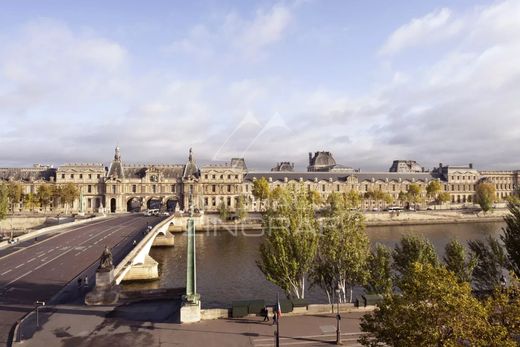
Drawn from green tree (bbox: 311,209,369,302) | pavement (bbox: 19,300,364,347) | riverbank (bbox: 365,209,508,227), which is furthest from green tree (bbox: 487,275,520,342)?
riverbank (bbox: 365,209,508,227)

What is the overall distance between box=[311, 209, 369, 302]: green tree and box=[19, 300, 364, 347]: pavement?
18.0ft

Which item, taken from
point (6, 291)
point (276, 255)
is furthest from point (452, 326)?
point (6, 291)

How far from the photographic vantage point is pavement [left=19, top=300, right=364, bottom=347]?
22.1m

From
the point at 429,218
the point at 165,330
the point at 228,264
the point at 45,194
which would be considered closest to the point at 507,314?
the point at 165,330

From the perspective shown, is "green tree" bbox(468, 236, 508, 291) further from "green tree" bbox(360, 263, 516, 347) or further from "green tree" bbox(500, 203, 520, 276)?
"green tree" bbox(360, 263, 516, 347)

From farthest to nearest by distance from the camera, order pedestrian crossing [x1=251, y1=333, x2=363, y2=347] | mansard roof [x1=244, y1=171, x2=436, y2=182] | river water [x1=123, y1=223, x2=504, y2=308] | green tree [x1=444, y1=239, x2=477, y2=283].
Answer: mansard roof [x1=244, y1=171, x2=436, y2=182] < river water [x1=123, y1=223, x2=504, y2=308] < green tree [x1=444, y1=239, x2=477, y2=283] < pedestrian crossing [x1=251, y1=333, x2=363, y2=347]

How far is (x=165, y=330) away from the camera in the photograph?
23891mm

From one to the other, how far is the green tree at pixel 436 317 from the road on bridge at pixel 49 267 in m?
21.9

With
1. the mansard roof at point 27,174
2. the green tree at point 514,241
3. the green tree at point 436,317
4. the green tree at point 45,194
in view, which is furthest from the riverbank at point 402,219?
the green tree at point 436,317

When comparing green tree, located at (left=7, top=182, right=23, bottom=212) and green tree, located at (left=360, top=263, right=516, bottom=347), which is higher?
green tree, located at (left=7, top=182, right=23, bottom=212)

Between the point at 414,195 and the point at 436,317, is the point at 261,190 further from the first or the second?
the point at 436,317

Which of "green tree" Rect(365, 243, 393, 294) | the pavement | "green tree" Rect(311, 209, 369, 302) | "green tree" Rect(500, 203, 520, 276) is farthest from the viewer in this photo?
"green tree" Rect(365, 243, 393, 294)

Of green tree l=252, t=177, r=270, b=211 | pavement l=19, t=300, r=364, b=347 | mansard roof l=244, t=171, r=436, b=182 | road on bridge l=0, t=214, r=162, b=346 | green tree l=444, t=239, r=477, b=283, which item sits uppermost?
mansard roof l=244, t=171, r=436, b=182

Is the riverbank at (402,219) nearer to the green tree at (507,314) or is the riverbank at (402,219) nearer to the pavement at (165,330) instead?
the pavement at (165,330)
